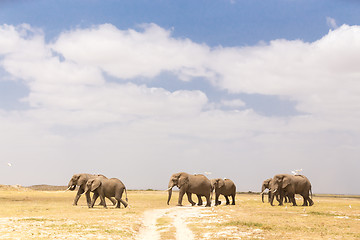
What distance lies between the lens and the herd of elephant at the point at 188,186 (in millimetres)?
37281

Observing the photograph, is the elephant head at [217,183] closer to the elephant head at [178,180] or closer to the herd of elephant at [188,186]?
the herd of elephant at [188,186]

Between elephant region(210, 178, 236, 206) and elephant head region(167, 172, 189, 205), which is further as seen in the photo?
elephant region(210, 178, 236, 206)

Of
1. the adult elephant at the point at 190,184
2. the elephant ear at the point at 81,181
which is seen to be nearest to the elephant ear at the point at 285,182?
the adult elephant at the point at 190,184

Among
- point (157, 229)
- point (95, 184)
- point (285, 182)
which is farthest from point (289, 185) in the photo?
point (157, 229)

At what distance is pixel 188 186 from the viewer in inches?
1634

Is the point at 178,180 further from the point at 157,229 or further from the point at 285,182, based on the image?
the point at 157,229

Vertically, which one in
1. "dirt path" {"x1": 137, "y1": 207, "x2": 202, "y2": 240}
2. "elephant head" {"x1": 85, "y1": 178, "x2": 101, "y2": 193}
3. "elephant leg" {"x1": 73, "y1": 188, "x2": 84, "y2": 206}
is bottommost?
"dirt path" {"x1": 137, "y1": 207, "x2": 202, "y2": 240}

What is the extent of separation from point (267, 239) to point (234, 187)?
27286mm

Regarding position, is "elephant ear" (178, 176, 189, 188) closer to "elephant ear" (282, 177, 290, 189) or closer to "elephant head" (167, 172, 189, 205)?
"elephant head" (167, 172, 189, 205)

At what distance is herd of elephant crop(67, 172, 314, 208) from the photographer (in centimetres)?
3728

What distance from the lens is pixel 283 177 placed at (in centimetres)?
4478

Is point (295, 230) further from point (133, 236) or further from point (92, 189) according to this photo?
point (92, 189)

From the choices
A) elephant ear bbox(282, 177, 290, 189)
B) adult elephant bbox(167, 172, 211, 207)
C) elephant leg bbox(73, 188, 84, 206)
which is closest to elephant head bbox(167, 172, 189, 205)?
adult elephant bbox(167, 172, 211, 207)

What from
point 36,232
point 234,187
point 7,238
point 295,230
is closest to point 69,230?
point 36,232
